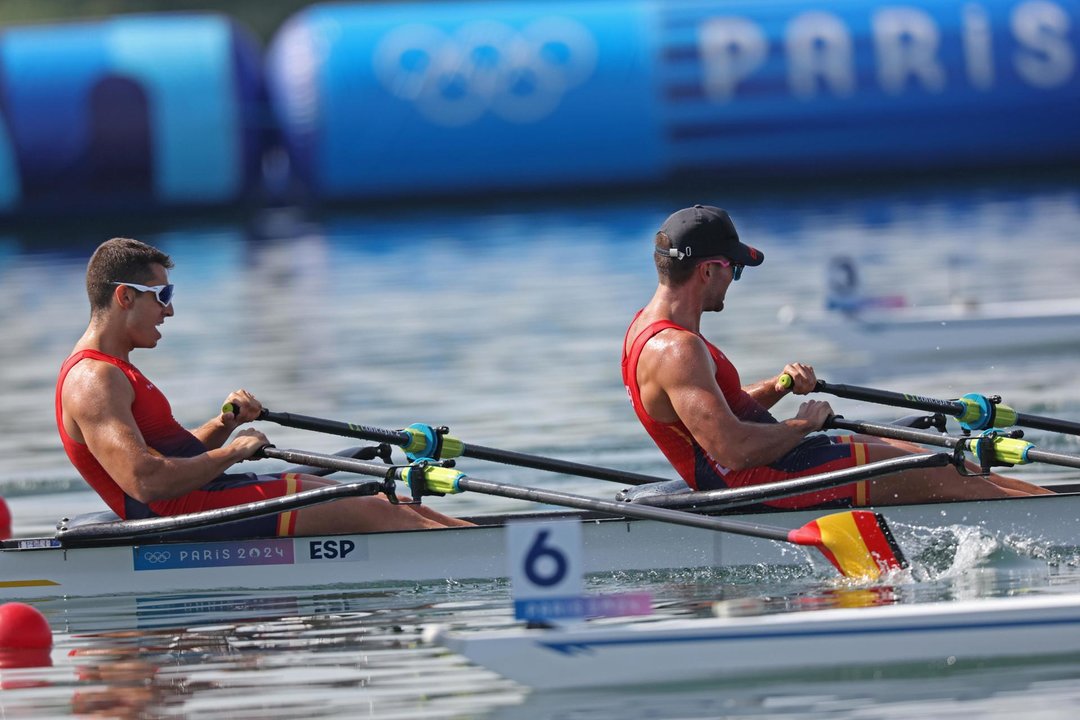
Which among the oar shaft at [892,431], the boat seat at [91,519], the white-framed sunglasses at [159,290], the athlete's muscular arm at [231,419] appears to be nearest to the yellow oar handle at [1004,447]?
the oar shaft at [892,431]

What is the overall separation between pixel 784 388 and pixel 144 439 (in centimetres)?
296

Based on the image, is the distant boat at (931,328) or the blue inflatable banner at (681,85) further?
the blue inflatable banner at (681,85)

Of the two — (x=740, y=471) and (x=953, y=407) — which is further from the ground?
(x=953, y=407)

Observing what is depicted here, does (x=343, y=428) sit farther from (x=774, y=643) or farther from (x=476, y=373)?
(x=476, y=373)

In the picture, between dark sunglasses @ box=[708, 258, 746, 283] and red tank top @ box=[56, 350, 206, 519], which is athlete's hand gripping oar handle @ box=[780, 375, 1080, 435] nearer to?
dark sunglasses @ box=[708, 258, 746, 283]

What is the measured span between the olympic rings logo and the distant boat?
48.5ft

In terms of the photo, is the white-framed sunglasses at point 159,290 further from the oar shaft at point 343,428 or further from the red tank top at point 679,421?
the red tank top at point 679,421

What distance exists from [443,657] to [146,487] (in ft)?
5.39

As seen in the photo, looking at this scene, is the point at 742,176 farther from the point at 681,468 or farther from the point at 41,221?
the point at 681,468

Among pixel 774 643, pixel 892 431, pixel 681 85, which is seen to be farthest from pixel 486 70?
pixel 774 643

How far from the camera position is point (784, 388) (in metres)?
8.50

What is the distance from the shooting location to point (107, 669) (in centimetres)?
730

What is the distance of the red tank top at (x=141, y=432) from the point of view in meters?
8.06

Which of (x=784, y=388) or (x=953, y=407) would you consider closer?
(x=784, y=388)
